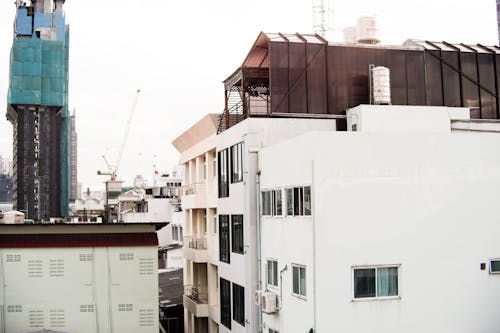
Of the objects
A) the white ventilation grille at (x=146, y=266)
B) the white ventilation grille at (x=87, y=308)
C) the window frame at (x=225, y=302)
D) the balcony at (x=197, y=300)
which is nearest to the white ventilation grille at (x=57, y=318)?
the white ventilation grille at (x=87, y=308)

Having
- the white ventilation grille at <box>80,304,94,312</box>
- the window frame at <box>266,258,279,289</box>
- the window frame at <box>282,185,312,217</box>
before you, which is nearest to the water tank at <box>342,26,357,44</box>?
the window frame at <box>282,185,312,217</box>

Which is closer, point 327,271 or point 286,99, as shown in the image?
point 327,271

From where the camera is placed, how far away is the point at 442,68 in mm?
24578

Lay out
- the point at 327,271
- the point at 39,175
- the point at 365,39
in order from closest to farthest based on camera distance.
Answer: the point at 327,271, the point at 365,39, the point at 39,175

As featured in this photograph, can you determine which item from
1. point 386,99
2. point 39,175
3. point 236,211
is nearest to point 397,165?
point 386,99

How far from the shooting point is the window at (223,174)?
25562mm

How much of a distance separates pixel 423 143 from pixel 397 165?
101 centimetres

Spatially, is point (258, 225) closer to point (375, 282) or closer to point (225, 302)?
point (375, 282)

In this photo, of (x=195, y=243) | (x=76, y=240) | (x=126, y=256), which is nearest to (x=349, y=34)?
(x=126, y=256)

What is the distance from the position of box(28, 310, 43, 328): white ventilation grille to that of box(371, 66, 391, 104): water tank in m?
15.3

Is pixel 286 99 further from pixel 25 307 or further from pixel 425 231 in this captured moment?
pixel 25 307

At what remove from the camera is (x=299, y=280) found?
1694 cm

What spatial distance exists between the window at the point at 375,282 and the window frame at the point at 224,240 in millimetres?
10167

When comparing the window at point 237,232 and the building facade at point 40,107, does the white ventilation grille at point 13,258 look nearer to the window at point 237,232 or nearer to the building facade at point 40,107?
the window at point 237,232
